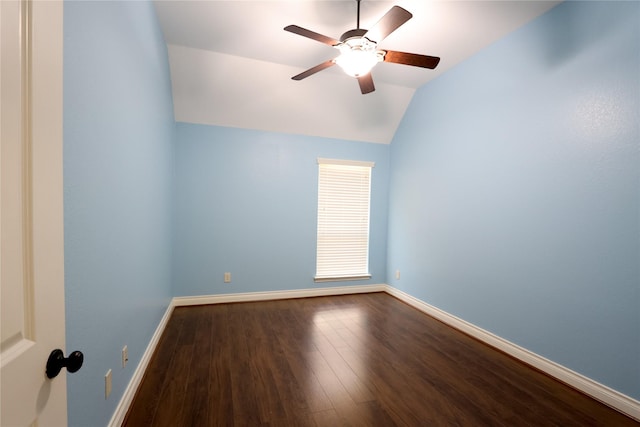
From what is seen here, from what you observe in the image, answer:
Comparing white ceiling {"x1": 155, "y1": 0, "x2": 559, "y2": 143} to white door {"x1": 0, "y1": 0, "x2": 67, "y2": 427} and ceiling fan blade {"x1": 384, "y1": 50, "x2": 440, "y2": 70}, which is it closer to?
ceiling fan blade {"x1": 384, "y1": 50, "x2": 440, "y2": 70}

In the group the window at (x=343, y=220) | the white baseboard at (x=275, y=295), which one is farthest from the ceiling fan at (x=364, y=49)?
the white baseboard at (x=275, y=295)

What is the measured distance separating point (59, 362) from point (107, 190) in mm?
965

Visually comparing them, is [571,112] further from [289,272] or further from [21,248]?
[289,272]

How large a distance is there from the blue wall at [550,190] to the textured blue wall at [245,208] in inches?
62.9

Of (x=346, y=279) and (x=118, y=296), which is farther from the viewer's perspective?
(x=346, y=279)

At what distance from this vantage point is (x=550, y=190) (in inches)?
85.1

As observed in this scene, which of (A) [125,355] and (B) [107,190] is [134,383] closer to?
(A) [125,355]

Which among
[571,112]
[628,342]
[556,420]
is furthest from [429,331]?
[571,112]

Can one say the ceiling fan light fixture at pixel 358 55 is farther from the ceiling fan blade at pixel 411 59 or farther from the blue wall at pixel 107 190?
the blue wall at pixel 107 190

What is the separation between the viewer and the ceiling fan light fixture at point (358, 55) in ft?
6.14

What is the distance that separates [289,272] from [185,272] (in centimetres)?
135

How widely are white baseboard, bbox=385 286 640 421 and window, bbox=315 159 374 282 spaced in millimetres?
1316

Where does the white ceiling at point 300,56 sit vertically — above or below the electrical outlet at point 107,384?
above

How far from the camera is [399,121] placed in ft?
13.1
